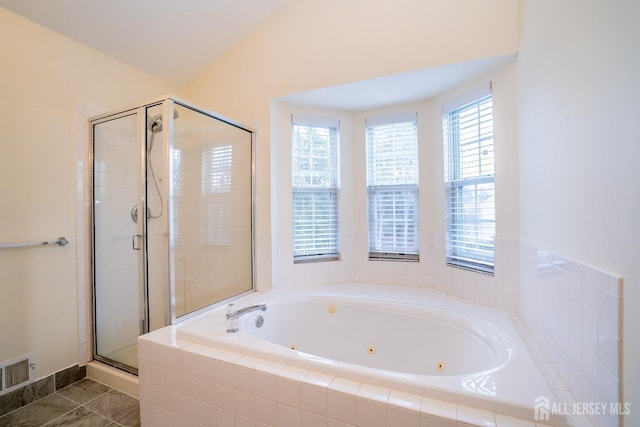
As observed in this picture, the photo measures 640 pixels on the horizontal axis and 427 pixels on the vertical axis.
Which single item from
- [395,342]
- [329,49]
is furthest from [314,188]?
[395,342]

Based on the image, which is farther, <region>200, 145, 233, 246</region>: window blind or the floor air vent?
<region>200, 145, 233, 246</region>: window blind

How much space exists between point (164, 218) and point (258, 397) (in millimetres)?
1196

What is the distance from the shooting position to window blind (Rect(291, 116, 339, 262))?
2.57 m

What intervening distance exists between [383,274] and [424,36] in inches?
74.3

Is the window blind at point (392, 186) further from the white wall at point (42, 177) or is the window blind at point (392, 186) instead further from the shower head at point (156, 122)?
the white wall at point (42, 177)

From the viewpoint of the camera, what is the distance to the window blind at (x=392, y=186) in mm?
2520

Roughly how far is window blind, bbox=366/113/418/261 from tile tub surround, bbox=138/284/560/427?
161 centimetres

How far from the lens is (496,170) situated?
1927 mm

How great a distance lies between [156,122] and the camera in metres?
1.85

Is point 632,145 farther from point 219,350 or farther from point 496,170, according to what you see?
point 219,350

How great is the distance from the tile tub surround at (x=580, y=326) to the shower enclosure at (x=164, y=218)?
197 cm

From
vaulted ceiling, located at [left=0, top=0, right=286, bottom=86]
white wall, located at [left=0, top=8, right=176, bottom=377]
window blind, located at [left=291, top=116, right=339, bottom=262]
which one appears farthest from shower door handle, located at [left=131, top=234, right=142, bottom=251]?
vaulted ceiling, located at [left=0, top=0, right=286, bottom=86]

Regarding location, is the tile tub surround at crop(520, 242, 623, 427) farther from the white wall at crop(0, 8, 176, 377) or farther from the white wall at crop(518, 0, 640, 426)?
the white wall at crop(0, 8, 176, 377)

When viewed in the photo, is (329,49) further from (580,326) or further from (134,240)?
(580,326)
